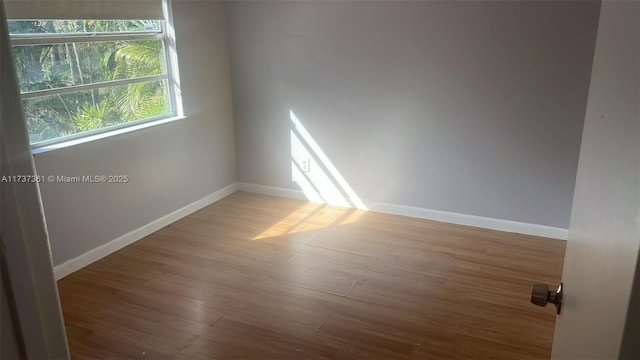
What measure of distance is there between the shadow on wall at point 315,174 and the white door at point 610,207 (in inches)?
131

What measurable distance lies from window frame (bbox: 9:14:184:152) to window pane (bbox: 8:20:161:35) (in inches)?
0.8

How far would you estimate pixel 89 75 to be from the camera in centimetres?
316

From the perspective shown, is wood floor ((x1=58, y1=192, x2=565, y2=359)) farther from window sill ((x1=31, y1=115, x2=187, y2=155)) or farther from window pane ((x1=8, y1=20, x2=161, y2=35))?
window pane ((x1=8, y1=20, x2=161, y2=35))

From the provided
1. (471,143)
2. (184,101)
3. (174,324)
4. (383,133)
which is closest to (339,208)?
(383,133)

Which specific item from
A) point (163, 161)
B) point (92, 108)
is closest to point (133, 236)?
point (163, 161)

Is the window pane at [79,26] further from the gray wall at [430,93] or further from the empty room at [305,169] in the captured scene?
the gray wall at [430,93]

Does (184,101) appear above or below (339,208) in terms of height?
above

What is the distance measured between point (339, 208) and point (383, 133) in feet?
2.51

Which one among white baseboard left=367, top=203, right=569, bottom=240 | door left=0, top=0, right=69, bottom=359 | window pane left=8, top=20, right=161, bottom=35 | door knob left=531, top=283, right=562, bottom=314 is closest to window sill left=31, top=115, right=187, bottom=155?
window pane left=8, top=20, right=161, bottom=35

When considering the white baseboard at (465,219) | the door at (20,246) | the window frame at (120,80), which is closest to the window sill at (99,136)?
the window frame at (120,80)

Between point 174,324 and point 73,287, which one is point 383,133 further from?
point 73,287

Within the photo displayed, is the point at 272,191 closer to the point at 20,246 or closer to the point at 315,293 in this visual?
the point at 315,293

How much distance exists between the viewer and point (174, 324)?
2.54m

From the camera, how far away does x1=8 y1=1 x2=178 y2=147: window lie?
281cm
